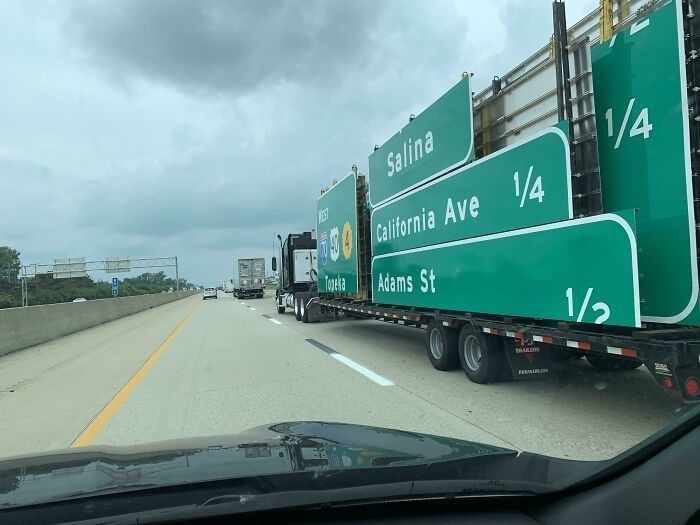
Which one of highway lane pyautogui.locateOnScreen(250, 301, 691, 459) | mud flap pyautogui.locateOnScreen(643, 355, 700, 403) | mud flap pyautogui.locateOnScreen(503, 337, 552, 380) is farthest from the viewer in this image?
mud flap pyautogui.locateOnScreen(503, 337, 552, 380)

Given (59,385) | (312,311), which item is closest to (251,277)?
(312,311)

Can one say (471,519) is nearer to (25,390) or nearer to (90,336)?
(25,390)

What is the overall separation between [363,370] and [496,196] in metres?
4.08

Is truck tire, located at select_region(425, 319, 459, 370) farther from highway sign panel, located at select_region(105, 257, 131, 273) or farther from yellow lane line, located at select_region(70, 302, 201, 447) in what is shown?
highway sign panel, located at select_region(105, 257, 131, 273)

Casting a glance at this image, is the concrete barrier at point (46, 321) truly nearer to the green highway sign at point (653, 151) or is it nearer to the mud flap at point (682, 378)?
the green highway sign at point (653, 151)

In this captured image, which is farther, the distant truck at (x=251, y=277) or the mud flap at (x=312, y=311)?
the distant truck at (x=251, y=277)

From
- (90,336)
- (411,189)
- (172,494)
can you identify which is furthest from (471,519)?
(90,336)

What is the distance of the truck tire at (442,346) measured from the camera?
9180 millimetres

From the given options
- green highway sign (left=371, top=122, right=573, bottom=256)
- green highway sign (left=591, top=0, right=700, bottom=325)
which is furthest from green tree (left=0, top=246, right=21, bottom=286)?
green highway sign (left=591, top=0, right=700, bottom=325)

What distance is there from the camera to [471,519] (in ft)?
6.92

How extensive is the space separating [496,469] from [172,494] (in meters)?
1.32

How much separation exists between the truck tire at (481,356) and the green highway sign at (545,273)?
42 cm

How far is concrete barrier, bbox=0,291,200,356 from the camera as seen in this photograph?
600 inches

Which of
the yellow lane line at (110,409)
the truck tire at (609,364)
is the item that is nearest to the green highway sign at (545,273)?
the truck tire at (609,364)
